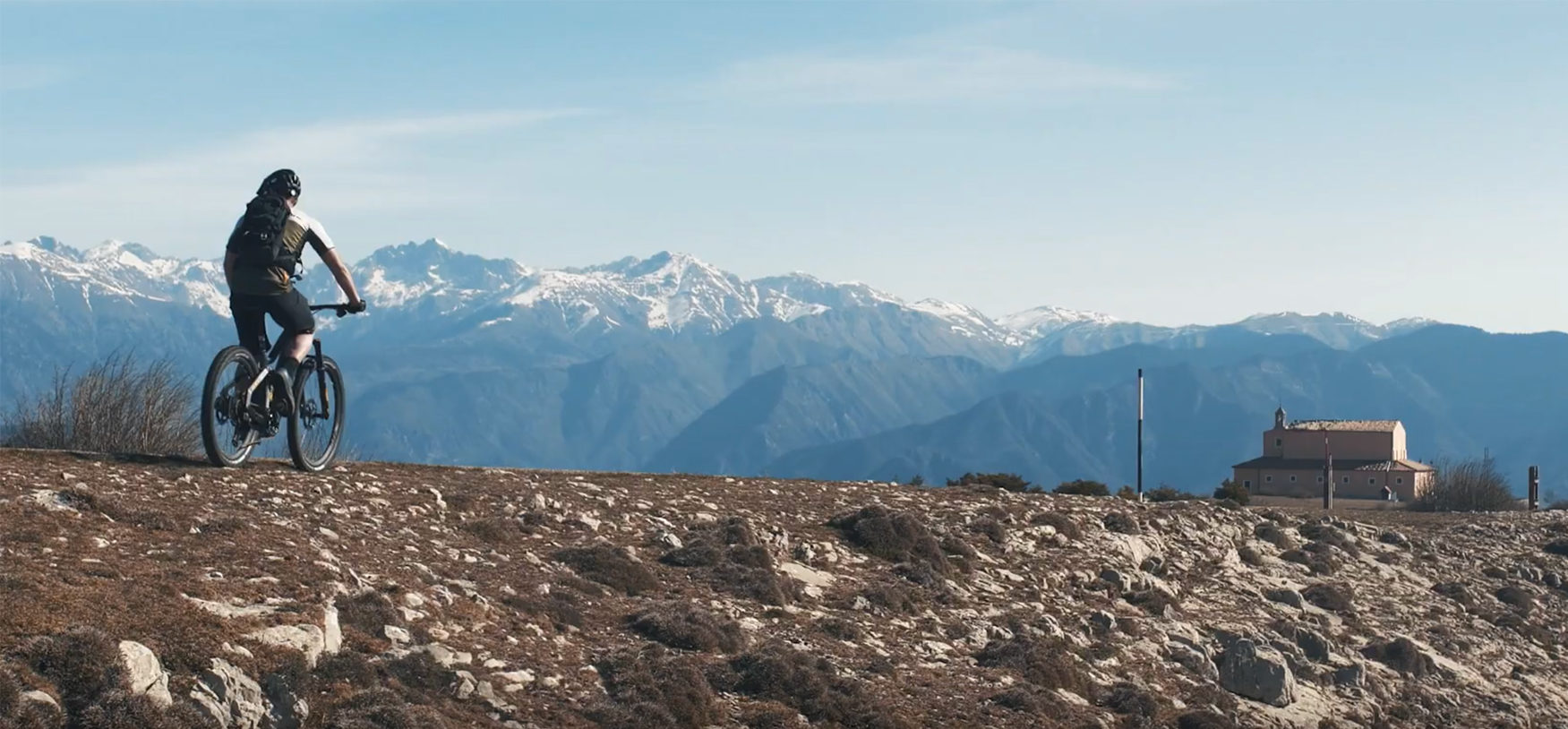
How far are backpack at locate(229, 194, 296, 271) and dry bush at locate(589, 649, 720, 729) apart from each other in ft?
23.1

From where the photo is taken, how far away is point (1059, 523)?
29078mm

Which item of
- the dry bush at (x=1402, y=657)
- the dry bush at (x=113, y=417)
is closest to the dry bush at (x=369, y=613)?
the dry bush at (x=113, y=417)

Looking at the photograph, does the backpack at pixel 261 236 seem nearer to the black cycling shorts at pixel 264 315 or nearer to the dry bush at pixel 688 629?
the black cycling shorts at pixel 264 315

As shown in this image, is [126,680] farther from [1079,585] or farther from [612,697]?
[1079,585]

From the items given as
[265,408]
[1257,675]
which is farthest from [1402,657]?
[265,408]

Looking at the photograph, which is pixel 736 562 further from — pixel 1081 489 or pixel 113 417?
pixel 1081 489

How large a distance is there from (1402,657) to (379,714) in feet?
64.8

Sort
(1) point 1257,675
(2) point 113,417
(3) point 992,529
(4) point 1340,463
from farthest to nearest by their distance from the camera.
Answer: (4) point 1340,463, (2) point 113,417, (3) point 992,529, (1) point 1257,675

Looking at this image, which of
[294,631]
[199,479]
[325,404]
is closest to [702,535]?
[325,404]

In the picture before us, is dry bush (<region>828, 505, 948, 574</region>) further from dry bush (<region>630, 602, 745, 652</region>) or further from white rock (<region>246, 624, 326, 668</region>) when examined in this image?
white rock (<region>246, 624, 326, 668</region>)

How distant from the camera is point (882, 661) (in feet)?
63.0

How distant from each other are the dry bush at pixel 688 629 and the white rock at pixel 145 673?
21.1 ft

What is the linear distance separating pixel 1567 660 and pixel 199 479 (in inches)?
1026

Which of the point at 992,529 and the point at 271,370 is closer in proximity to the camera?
the point at 271,370
